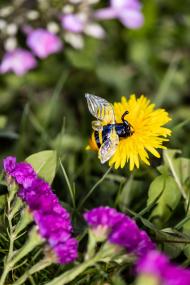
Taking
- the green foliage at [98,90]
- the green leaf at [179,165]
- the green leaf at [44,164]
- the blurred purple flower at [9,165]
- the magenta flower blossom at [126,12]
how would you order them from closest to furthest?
1. the blurred purple flower at [9,165]
2. the green leaf at [44,164]
3. the green leaf at [179,165]
4. the green foliage at [98,90]
5. the magenta flower blossom at [126,12]

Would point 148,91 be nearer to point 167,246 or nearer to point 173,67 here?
point 173,67

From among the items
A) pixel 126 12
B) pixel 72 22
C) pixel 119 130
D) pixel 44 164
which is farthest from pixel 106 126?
pixel 126 12

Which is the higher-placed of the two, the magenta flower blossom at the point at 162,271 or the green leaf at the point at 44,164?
the green leaf at the point at 44,164

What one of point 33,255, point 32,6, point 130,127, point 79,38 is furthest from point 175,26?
point 33,255

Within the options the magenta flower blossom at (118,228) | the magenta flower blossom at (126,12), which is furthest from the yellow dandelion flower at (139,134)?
the magenta flower blossom at (126,12)

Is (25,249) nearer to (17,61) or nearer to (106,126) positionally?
(106,126)

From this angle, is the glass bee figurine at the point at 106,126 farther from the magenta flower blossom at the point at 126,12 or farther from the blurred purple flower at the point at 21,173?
the magenta flower blossom at the point at 126,12
